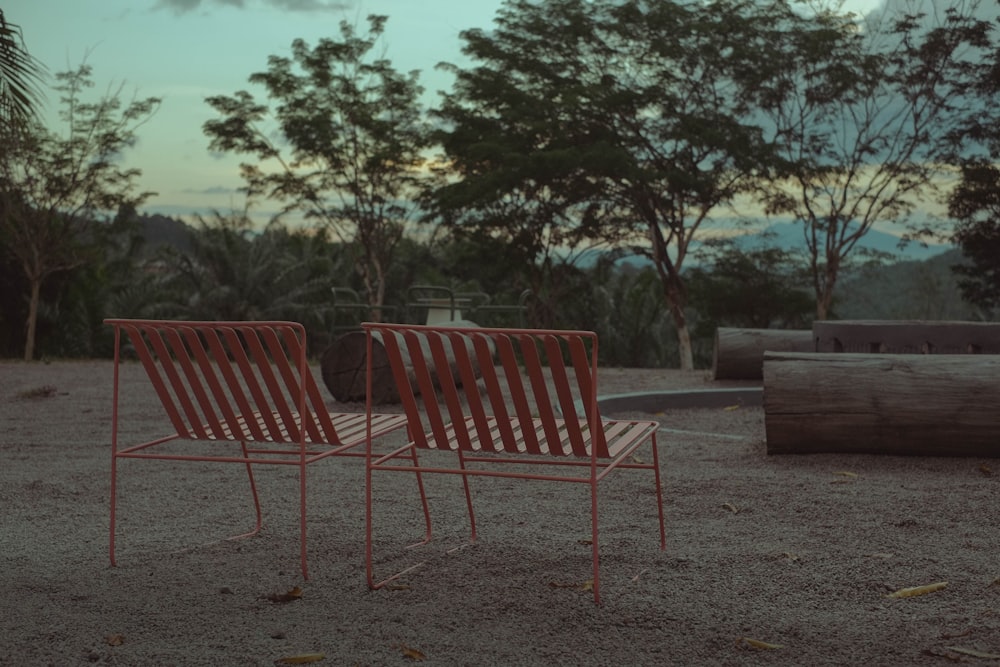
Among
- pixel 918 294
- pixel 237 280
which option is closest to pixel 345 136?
pixel 237 280

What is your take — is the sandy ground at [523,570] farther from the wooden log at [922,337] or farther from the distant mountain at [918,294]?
the distant mountain at [918,294]

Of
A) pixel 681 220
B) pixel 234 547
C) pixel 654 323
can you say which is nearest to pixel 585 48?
pixel 681 220

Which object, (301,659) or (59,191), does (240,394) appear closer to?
(301,659)

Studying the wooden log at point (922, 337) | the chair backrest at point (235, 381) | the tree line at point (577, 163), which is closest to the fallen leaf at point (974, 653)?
the chair backrest at point (235, 381)

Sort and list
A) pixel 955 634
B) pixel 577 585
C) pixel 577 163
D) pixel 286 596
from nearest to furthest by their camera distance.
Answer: pixel 955 634
pixel 286 596
pixel 577 585
pixel 577 163

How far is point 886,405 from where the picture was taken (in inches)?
219

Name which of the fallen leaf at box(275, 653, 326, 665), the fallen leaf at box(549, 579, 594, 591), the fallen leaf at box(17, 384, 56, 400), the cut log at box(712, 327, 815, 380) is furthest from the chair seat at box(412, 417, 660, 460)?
the cut log at box(712, 327, 815, 380)

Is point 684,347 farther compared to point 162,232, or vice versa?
point 162,232

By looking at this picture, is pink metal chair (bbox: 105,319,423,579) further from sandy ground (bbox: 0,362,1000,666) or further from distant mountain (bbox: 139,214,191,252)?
distant mountain (bbox: 139,214,191,252)

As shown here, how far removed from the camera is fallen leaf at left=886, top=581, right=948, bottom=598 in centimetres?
317

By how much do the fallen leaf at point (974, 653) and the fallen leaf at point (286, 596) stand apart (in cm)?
188

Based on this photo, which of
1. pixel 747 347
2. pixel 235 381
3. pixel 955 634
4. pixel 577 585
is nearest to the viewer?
pixel 955 634

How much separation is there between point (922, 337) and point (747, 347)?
108 inches

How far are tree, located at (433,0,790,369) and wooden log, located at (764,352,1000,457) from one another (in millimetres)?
14994
